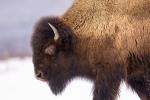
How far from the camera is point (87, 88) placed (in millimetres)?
8711

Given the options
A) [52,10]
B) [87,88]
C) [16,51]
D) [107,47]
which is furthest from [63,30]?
[52,10]

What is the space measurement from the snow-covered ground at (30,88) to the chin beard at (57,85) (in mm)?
363

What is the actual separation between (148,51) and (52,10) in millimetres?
14175

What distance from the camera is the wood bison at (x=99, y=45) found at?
6.02m

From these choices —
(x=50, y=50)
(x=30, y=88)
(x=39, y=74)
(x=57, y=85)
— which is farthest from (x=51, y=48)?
(x=30, y=88)

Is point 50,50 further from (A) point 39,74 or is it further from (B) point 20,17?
(B) point 20,17

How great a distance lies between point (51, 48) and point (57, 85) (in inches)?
19.8

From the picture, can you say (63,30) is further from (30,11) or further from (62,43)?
(30,11)

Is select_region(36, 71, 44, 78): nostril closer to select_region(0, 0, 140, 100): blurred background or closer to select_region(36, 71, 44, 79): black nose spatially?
select_region(36, 71, 44, 79): black nose

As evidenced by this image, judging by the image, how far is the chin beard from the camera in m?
6.56

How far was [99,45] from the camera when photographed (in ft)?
19.8

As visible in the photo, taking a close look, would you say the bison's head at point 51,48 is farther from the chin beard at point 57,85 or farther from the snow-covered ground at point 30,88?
the snow-covered ground at point 30,88

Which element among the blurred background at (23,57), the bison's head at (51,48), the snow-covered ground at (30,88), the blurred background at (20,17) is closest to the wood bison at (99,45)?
the bison's head at (51,48)

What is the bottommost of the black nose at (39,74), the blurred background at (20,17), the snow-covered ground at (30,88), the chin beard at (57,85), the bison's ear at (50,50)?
the blurred background at (20,17)
